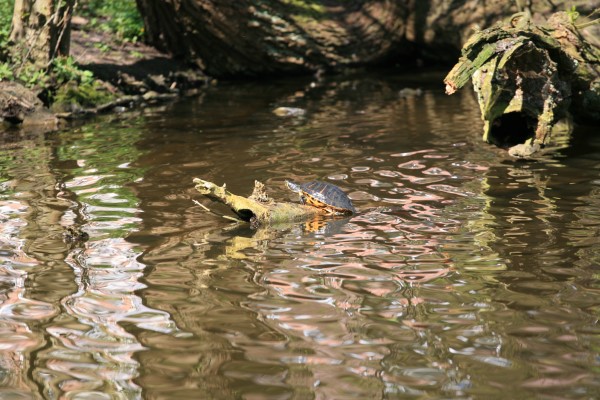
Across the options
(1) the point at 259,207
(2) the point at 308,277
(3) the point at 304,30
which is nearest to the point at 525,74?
(1) the point at 259,207

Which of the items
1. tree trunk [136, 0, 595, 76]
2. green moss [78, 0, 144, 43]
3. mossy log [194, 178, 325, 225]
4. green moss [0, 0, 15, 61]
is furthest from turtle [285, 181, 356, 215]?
green moss [78, 0, 144, 43]

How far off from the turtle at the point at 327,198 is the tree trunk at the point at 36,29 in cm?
715

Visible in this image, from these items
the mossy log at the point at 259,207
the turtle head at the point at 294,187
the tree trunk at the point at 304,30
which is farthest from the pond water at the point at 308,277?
the tree trunk at the point at 304,30

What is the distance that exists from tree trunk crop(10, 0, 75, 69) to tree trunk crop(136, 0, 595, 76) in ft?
11.2

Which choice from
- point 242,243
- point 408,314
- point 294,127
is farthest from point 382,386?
point 294,127

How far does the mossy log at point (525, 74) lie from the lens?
810cm

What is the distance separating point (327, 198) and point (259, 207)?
0.58m

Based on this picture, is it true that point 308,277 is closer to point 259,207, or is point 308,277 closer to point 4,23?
point 259,207

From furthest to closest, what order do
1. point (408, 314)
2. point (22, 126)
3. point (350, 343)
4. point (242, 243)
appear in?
point (22, 126), point (242, 243), point (408, 314), point (350, 343)

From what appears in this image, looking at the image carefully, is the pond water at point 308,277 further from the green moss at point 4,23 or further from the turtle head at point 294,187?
the green moss at point 4,23

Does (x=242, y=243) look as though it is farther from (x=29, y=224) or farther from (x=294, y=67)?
(x=294, y=67)

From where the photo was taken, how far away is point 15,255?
19.5 feet

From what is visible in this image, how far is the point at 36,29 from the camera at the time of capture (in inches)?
503

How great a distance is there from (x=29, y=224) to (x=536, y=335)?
4.26 metres
